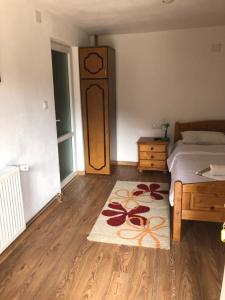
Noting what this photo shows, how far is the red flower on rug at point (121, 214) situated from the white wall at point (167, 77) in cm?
189

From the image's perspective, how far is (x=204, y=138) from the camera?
3.89 metres

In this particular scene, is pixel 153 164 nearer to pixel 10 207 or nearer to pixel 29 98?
pixel 29 98

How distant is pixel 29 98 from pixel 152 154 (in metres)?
2.32

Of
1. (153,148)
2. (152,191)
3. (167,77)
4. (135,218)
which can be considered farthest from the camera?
(167,77)

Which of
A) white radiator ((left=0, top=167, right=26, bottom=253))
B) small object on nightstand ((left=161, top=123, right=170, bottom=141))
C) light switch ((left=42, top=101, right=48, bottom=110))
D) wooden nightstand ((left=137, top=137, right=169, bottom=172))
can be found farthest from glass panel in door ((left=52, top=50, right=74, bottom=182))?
small object on nightstand ((left=161, top=123, right=170, bottom=141))

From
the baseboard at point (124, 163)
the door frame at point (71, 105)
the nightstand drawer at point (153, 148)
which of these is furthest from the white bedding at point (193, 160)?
the door frame at point (71, 105)

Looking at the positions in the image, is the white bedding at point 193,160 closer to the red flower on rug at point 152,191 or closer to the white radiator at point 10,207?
the red flower on rug at point 152,191

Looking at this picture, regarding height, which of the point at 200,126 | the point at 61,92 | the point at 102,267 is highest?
the point at 61,92

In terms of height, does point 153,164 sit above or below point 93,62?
below

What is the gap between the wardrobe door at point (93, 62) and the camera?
3.83 meters

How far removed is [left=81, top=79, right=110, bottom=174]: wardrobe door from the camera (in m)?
3.97

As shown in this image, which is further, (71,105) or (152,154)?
(152,154)

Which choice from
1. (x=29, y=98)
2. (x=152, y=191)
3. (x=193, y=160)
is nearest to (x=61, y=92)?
(x=29, y=98)

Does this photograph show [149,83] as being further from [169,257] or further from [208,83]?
[169,257]
